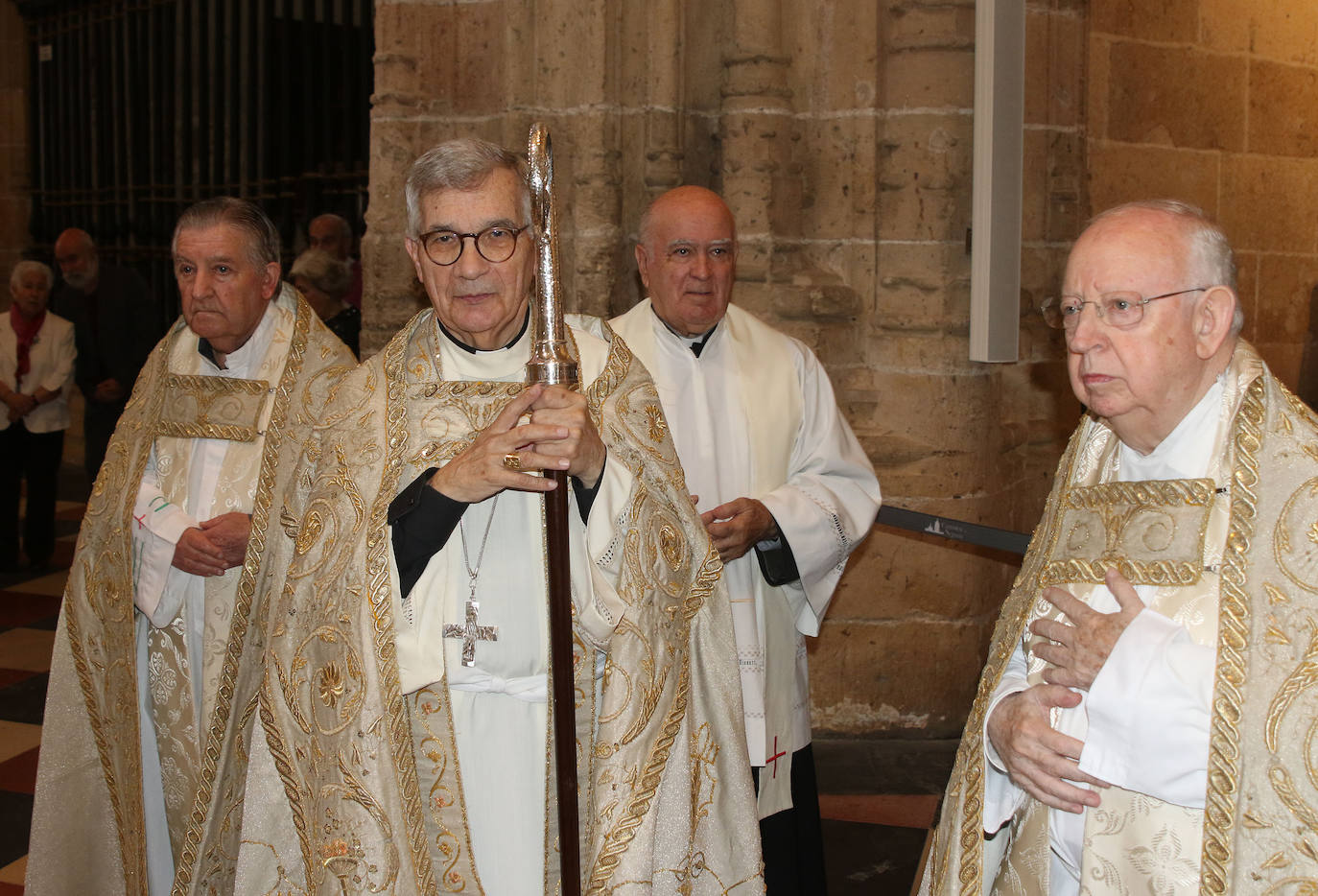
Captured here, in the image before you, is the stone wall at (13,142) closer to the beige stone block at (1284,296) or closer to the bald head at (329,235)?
the bald head at (329,235)

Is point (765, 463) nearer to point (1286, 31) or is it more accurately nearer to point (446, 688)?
point (446, 688)

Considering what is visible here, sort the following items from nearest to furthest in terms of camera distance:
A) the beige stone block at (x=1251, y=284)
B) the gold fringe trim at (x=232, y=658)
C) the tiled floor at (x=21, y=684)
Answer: the gold fringe trim at (x=232, y=658)
the tiled floor at (x=21, y=684)
the beige stone block at (x=1251, y=284)

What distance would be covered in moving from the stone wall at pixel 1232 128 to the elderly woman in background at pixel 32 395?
6156mm

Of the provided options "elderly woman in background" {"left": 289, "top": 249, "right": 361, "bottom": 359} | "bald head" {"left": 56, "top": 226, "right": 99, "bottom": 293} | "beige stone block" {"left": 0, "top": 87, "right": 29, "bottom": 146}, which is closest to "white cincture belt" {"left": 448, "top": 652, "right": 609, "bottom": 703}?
"elderly woman in background" {"left": 289, "top": 249, "right": 361, "bottom": 359}

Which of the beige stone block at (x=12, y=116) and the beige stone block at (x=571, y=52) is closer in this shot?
the beige stone block at (x=571, y=52)

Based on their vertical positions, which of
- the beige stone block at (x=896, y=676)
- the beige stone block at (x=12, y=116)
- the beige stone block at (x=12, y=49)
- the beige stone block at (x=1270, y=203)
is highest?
the beige stone block at (x=12, y=49)

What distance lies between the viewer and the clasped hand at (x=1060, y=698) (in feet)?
6.79

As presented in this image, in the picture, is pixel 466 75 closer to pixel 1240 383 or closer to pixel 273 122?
pixel 1240 383

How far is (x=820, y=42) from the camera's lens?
520cm

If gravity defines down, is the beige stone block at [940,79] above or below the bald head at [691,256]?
above

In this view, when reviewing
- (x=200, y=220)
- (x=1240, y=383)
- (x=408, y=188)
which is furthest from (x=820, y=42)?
(x=1240, y=383)

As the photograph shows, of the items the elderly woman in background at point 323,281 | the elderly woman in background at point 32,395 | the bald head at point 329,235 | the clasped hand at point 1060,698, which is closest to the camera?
the clasped hand at point 1060,698

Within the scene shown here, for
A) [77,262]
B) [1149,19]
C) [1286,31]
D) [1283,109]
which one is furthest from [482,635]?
[77,262]

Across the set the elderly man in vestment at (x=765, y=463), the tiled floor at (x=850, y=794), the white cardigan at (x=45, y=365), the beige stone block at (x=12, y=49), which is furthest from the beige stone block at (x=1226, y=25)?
the beige stone block at (x=12, y=49)
